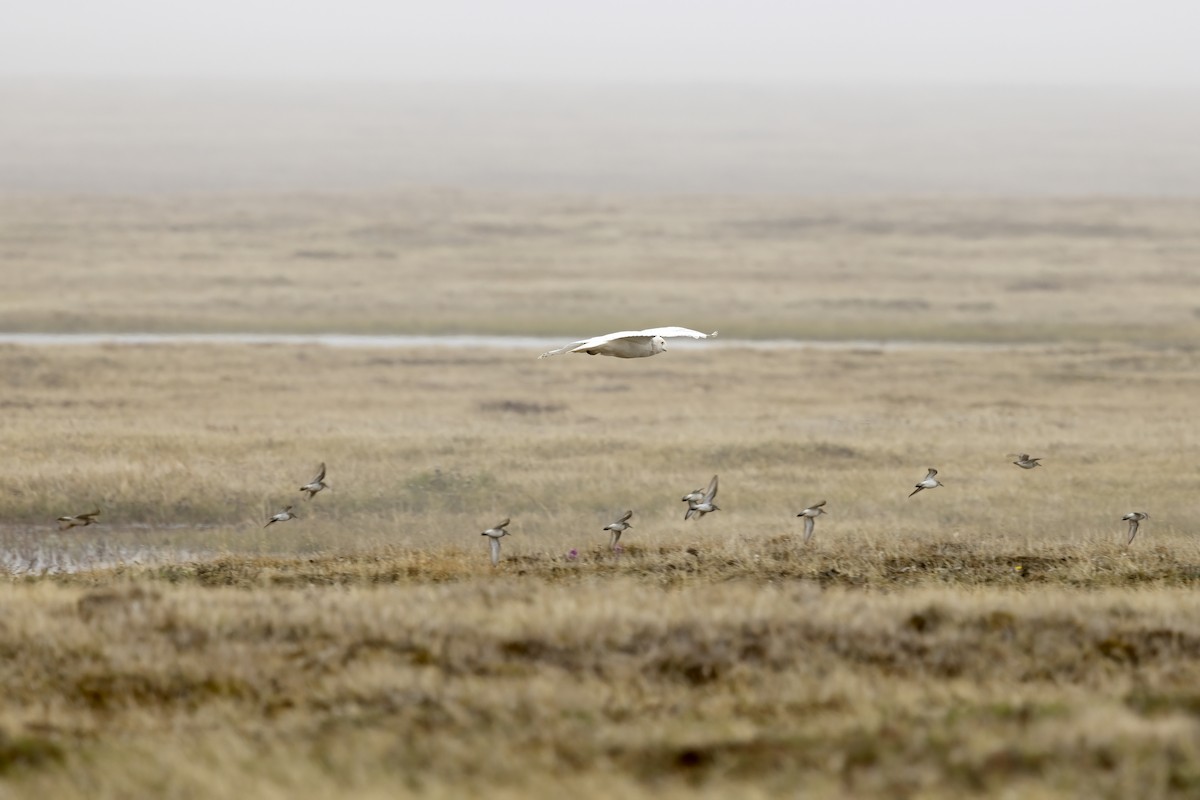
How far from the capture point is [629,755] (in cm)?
866

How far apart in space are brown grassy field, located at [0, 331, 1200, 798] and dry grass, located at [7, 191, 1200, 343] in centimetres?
1859

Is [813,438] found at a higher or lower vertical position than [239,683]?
lower

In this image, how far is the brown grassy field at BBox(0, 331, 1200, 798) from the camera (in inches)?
337

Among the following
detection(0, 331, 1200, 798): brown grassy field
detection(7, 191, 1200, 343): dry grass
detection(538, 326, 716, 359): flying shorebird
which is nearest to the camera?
detection(0, 331, 1200, 798): brown grassy field

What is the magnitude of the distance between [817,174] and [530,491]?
115 meters

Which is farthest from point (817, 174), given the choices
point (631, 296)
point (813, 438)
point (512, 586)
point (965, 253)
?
point (512, 586)

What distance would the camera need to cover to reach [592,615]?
11367 millimetres

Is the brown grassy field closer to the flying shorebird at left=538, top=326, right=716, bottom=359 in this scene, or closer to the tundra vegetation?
the tundra vegetation

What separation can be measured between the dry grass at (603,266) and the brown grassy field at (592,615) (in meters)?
18.6

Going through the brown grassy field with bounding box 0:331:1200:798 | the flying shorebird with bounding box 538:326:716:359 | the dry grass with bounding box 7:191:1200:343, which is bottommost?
the dry grass with bounding box 7:191:1200:343

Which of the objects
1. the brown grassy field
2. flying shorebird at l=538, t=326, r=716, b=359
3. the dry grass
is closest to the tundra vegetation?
the brown grassy field

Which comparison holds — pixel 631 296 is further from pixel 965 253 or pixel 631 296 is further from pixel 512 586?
pixel 512 586

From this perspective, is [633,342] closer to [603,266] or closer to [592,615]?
[592,615]

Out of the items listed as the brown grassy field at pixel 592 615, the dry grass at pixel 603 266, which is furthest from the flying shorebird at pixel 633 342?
the dry grass at pixel 603 266
